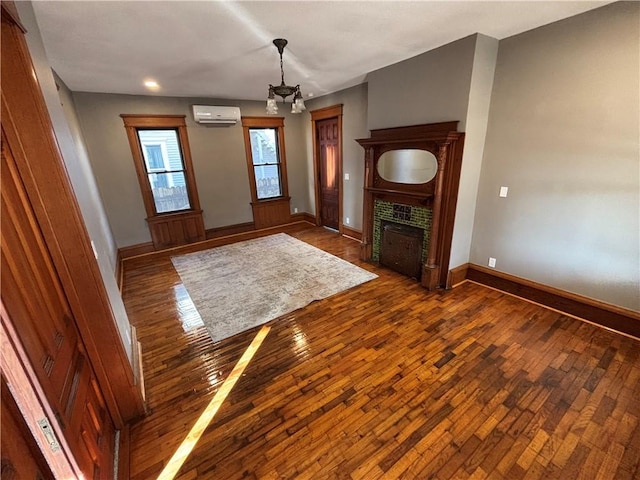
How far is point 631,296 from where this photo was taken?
2.28 metres

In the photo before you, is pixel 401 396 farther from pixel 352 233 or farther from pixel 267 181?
pixel 267 181

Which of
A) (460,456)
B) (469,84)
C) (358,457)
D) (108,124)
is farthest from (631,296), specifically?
(108,124)

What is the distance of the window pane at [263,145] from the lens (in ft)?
17.8

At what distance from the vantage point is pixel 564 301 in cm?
263

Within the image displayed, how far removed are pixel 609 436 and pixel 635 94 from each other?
7.78ft

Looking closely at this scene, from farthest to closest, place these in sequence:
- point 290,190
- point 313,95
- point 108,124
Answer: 1. point 290,190
2. point 313,95
3. point 108,124

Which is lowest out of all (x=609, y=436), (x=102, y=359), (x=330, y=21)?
(x=609, y=436)

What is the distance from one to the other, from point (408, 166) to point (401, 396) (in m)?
2.47

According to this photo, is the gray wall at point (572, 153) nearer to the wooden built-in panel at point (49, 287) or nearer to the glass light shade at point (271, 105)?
the glass light shade at point (271, 105)

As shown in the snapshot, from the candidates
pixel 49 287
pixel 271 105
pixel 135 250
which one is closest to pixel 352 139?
pixel 271 105

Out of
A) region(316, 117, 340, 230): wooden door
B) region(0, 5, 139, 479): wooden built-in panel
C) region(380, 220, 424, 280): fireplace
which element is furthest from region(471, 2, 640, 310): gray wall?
region(0, 5, 139, 479): wooden built-in panel

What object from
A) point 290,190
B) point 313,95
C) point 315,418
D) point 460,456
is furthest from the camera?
point 290,190

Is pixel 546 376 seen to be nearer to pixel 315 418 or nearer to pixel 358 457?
pixel 358 457

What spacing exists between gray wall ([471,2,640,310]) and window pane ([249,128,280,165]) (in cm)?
399
